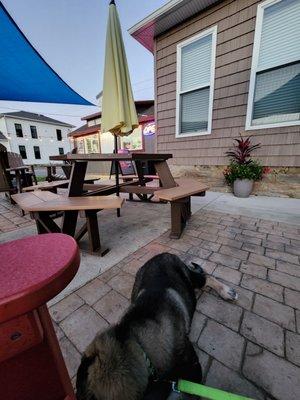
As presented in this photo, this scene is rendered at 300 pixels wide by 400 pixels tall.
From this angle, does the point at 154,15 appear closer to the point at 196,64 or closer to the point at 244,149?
the point at 196,64

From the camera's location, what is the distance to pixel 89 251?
2285 mm

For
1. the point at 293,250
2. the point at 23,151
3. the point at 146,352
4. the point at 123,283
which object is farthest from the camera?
the point at 23,151

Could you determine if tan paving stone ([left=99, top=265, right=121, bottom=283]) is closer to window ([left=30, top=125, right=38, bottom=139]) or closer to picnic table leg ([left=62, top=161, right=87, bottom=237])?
picnic table leg ([left=62, top=161, right=87, bottom=237])

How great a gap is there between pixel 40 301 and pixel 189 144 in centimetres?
527

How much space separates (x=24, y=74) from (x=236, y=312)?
5757 millimetres

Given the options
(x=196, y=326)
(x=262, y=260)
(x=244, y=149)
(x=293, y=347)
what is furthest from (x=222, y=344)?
(x=244, y=149)

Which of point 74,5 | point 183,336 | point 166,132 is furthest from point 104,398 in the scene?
point 74,5

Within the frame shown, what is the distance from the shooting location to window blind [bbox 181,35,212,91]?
460 cm

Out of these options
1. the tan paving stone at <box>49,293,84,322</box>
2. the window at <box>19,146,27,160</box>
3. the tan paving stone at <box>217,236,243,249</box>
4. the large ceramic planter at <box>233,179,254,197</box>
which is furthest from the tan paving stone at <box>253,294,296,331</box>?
the window at <box>19,146,27,160</box>

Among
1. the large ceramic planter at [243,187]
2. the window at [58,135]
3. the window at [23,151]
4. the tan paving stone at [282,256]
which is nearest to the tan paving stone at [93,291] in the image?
the tan paving stone at [282,256]

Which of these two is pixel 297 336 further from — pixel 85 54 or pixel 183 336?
pixel 85 54

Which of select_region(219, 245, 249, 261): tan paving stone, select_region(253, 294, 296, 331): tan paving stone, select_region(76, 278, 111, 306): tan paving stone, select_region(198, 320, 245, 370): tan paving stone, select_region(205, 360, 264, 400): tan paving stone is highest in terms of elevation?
select_region(219, 245, 249, 261): tan paving stone

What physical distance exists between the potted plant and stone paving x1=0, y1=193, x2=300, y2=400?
181 cm

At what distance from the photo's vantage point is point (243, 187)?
424cm
